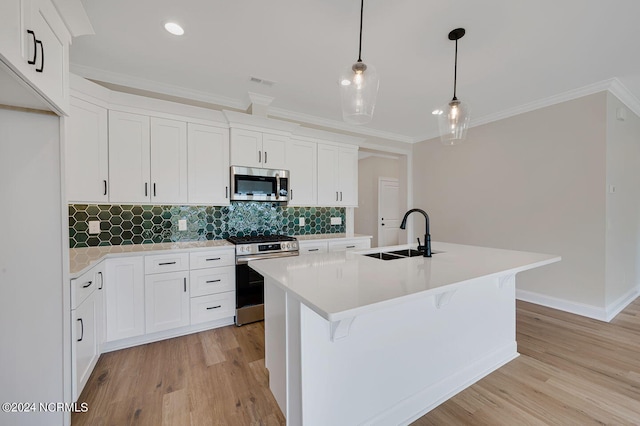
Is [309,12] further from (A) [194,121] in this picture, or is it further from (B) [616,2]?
(B) [616,2]

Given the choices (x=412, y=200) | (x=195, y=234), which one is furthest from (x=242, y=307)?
(x=412, y=200)

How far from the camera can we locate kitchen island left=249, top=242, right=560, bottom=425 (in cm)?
125

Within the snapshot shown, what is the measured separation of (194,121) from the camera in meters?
2.91

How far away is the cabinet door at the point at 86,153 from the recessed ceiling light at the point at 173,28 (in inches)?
42.2

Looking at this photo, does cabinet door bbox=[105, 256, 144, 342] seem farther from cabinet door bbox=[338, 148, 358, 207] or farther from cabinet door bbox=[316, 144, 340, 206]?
cabinet door bbox=[338, 148, 358, 207]

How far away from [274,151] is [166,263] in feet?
5.81

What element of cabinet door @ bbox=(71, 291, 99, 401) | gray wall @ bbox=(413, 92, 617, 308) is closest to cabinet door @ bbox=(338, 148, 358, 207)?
gray wall @ bbox=(413, 92, 617, 308)

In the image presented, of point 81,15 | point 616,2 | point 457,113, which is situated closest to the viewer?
point 81,15

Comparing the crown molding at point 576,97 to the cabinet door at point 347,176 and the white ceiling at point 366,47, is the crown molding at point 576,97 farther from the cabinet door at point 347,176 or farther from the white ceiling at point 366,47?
the cabinet door at point 347,176

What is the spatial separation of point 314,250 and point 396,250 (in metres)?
1.37

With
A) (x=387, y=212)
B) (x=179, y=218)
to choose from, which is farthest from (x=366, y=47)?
(x=387, y=212)

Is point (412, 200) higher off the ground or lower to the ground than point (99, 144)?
lower

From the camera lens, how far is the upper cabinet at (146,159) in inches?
100.0

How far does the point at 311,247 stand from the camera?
11.1 feet
